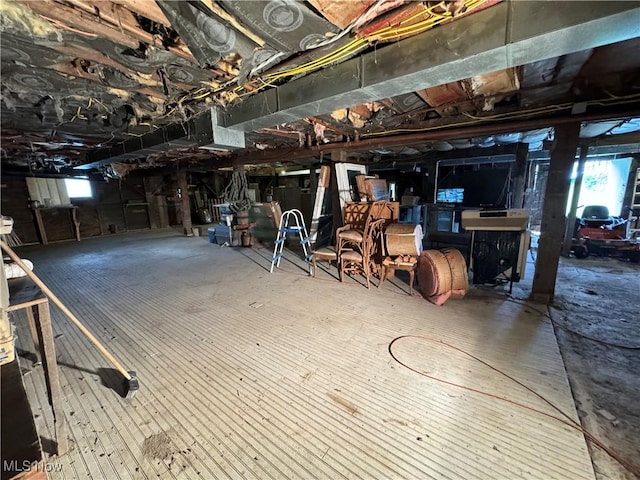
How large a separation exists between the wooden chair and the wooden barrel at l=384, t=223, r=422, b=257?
258 millimetres

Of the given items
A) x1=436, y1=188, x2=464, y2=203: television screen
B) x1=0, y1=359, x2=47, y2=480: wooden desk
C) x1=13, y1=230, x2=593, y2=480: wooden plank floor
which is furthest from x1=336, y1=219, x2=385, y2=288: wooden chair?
x1=436, y1=188, x2=464, y2=203: television screen

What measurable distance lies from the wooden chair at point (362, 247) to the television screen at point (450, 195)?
4643 millimetres

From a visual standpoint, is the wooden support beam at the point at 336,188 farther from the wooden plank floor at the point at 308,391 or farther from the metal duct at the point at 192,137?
the metal duct at the point at 192,137

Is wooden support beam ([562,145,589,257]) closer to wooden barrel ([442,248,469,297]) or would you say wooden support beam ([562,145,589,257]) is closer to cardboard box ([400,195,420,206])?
cardboard box ([400,195,420,206])

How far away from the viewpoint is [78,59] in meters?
1.84

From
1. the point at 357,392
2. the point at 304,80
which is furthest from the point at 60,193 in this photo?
the point at 357,392

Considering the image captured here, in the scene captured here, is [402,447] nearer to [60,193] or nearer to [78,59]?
[78,59]

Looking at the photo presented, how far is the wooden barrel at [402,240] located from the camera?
→ 312cm

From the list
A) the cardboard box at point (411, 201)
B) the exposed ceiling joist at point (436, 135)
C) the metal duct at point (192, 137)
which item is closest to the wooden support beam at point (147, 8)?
the metal duct at point (192, 137)

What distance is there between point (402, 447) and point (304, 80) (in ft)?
8.48

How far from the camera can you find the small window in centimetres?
806

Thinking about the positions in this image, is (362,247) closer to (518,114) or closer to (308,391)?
(308,391)

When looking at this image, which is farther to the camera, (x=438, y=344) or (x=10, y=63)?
(x=438, y=344)

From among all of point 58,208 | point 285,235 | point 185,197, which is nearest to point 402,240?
point 285,235
